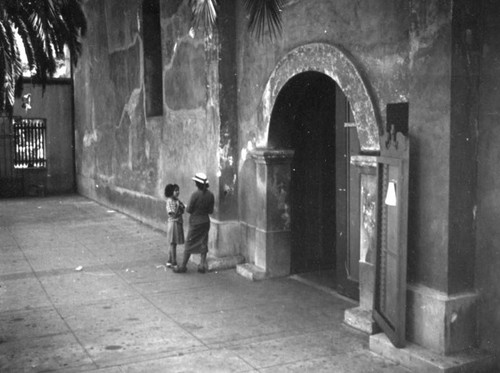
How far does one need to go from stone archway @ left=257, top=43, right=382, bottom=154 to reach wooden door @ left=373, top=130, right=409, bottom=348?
57 centimetres

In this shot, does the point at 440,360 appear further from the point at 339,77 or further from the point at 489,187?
the point at 339,77

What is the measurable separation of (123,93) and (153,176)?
9.14 feet

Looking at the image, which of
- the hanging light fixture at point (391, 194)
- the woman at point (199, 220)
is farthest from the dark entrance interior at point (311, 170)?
the hanging light fixture at point (391, 194)

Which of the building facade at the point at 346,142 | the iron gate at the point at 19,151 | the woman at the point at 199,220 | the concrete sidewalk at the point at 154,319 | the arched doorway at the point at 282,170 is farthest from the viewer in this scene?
the iron gate at the point at 19,151

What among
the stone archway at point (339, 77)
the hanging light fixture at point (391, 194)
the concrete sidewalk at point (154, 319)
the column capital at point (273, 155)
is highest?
the stone archway at point (339, 77)

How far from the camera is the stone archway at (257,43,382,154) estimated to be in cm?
644

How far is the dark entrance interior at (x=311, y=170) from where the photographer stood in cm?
861

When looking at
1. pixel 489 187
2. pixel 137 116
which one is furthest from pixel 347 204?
pixel 137 116

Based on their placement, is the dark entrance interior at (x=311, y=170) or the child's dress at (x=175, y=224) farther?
the child's dress at (x=175, y=224)

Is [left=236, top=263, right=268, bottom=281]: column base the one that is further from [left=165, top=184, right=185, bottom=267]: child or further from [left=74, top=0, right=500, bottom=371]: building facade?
[left=165, top=184, right=185, bottom=267]: child

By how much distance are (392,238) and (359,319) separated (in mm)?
1237

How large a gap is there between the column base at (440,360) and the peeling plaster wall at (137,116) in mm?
4707

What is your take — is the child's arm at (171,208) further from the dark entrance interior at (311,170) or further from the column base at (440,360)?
the column base at (440,360)

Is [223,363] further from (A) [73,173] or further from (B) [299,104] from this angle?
(A) [73,173]
